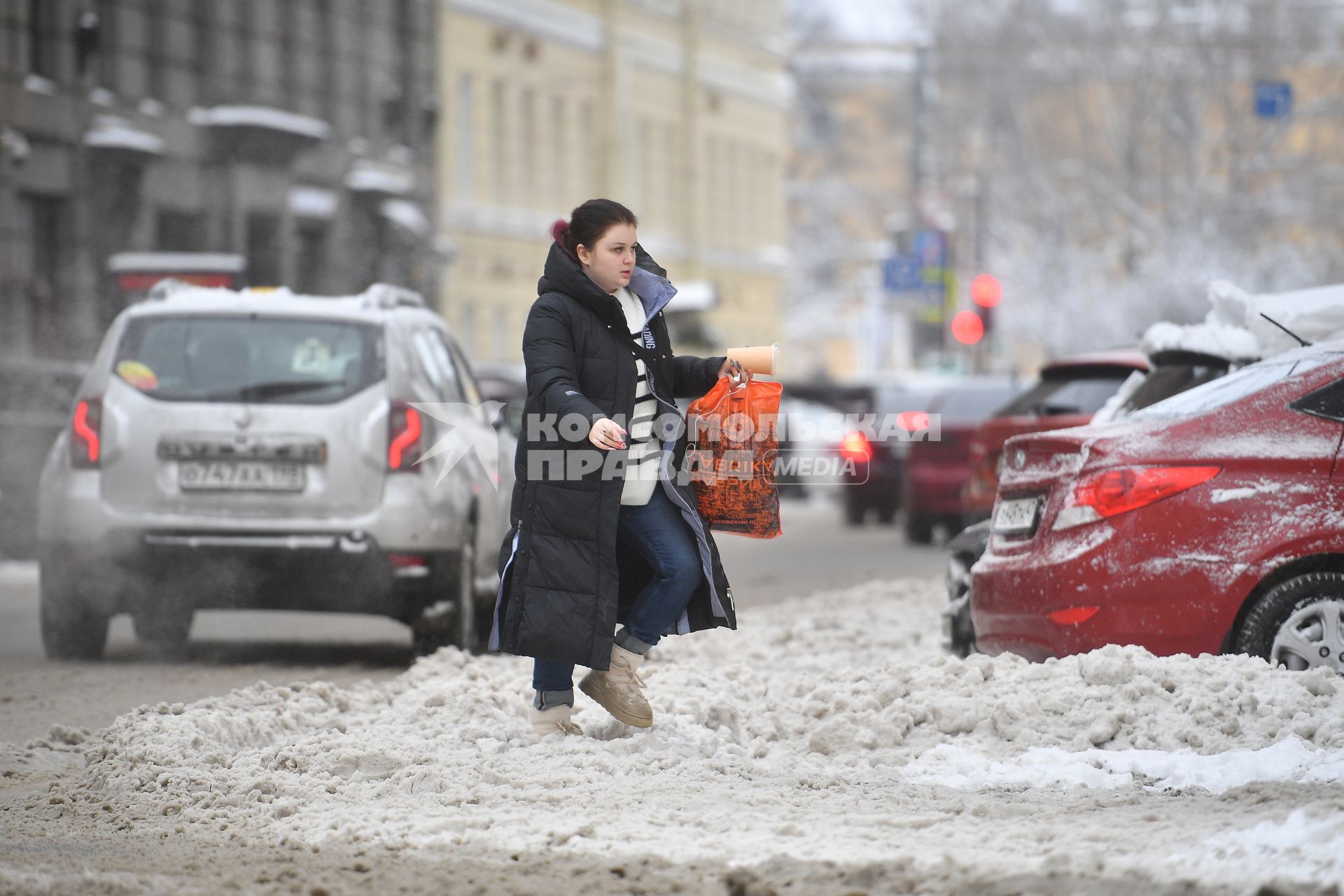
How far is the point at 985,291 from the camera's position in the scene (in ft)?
111

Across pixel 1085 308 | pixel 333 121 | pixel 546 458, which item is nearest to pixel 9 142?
pixel 333 121

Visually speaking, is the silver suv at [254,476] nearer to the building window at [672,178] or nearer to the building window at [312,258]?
the building window at [312,258]

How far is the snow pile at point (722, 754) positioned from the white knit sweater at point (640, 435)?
2.74 ft

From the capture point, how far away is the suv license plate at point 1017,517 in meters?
8.90

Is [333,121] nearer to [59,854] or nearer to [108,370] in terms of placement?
[108,370]

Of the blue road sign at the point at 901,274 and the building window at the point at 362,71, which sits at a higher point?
the building window at the point at 362,71

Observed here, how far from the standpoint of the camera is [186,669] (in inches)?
448

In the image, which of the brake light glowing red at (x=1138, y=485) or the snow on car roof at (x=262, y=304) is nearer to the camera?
the brake light glowing red at (x=1138, y=485)

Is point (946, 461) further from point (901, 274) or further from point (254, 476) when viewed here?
point (901, 274)

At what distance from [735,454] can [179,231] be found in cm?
2899

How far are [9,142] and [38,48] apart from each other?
201 cm

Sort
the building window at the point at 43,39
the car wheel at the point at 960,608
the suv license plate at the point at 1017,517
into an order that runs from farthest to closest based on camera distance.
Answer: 1. the building window at the point at 43,39
2. the car wheel at the point at 960,608
3. the suv license plate at the point at 1017,517

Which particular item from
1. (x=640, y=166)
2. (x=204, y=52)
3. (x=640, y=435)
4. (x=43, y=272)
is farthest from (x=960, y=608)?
(x=640, y=166)

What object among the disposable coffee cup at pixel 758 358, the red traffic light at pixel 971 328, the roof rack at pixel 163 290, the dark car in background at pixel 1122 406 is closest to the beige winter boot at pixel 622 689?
the disposable coffee cup at pixel 758 358
